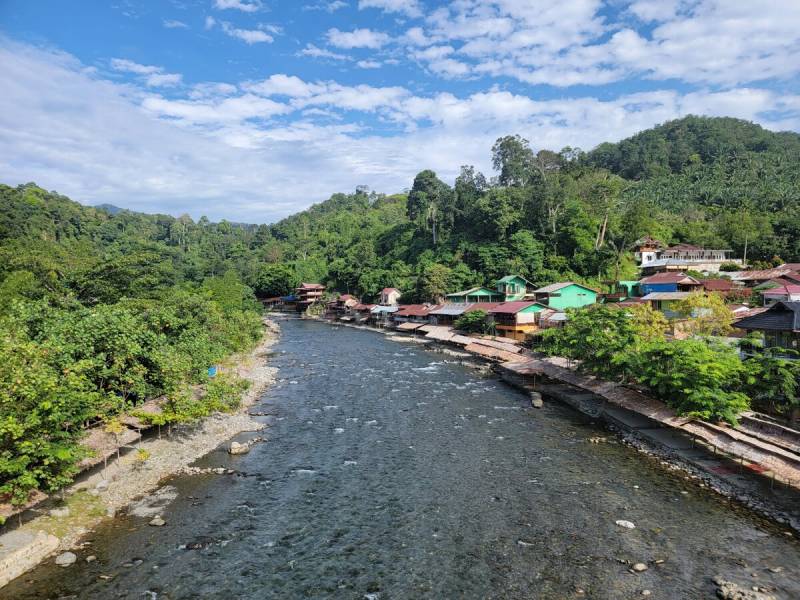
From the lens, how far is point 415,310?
72188 mm

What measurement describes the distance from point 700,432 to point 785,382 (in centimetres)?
425

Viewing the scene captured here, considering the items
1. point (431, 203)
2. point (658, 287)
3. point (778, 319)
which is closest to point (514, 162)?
point (431, 203)

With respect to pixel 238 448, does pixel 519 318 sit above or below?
above

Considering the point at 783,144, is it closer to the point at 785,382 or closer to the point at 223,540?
the point at 785,382

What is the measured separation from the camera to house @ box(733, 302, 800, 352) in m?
24.3

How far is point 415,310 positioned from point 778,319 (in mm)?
50121

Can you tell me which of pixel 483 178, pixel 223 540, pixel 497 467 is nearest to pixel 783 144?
pixel 483 178

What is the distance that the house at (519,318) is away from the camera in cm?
5144

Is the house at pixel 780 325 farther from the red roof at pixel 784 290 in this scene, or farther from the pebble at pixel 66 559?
the pebble at pixel 66 559

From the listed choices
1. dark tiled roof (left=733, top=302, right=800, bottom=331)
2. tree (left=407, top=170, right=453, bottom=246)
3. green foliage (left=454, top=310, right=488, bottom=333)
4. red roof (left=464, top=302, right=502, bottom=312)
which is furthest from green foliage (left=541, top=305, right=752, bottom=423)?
tree (left=407, top=170, right=453, bottom=246)

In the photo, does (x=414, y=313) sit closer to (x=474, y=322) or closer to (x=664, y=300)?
(x=474, y=322)

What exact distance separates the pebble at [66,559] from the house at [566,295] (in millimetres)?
48626

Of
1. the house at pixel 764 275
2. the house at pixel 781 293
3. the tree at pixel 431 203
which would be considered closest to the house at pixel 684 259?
the house at pixel 764 275

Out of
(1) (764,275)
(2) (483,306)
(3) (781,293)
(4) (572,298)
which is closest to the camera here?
(3) (781,293)
